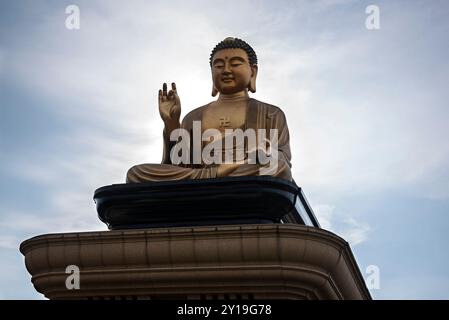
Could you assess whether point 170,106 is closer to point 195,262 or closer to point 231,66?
point 231,66

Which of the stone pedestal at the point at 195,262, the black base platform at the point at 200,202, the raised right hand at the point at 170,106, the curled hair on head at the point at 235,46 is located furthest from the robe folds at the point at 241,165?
the stone pedestal at the point at 195,262

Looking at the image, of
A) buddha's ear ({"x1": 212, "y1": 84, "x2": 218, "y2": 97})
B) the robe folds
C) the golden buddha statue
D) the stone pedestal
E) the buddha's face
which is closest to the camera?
the stone pedestal

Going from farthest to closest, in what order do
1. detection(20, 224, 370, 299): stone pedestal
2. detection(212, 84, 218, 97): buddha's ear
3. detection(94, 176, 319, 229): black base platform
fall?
detection(212, 84, 218, 97): buddha's ear
detection(94, 176, 319, 229): black base platform
detection(20, 224, 370, 299): stone pedestal

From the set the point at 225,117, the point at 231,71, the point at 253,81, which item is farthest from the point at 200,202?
the point at 253,81

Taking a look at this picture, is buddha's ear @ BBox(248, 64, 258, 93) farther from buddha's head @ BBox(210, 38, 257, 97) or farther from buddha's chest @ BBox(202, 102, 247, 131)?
buddha's chest @ BBox(202, 102, 247, 131)

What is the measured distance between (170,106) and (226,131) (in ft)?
2.42

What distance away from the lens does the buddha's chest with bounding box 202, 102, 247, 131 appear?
966 centimetres

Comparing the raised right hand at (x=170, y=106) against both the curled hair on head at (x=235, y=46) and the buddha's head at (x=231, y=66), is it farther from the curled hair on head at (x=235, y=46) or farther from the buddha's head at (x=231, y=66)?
the curled hair on head at (x=235, y=46)

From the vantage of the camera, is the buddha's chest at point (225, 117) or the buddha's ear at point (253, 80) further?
the buddha's ear at point (253, 80)

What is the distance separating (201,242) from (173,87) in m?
2.83

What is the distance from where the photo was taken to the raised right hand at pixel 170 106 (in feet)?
30.7

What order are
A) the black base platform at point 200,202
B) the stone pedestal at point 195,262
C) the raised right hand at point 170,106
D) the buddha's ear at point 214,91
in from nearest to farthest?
the stone pedestal at point 195,262
the black base platform at point 200,202
the raised right hand at point 170,106
the buddha's ear at point 214,91

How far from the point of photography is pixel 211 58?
10438 mm

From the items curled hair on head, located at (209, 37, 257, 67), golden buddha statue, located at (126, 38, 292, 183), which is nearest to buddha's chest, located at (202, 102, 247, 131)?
golden buddha statue, located at (126, 38, 292, 183)
